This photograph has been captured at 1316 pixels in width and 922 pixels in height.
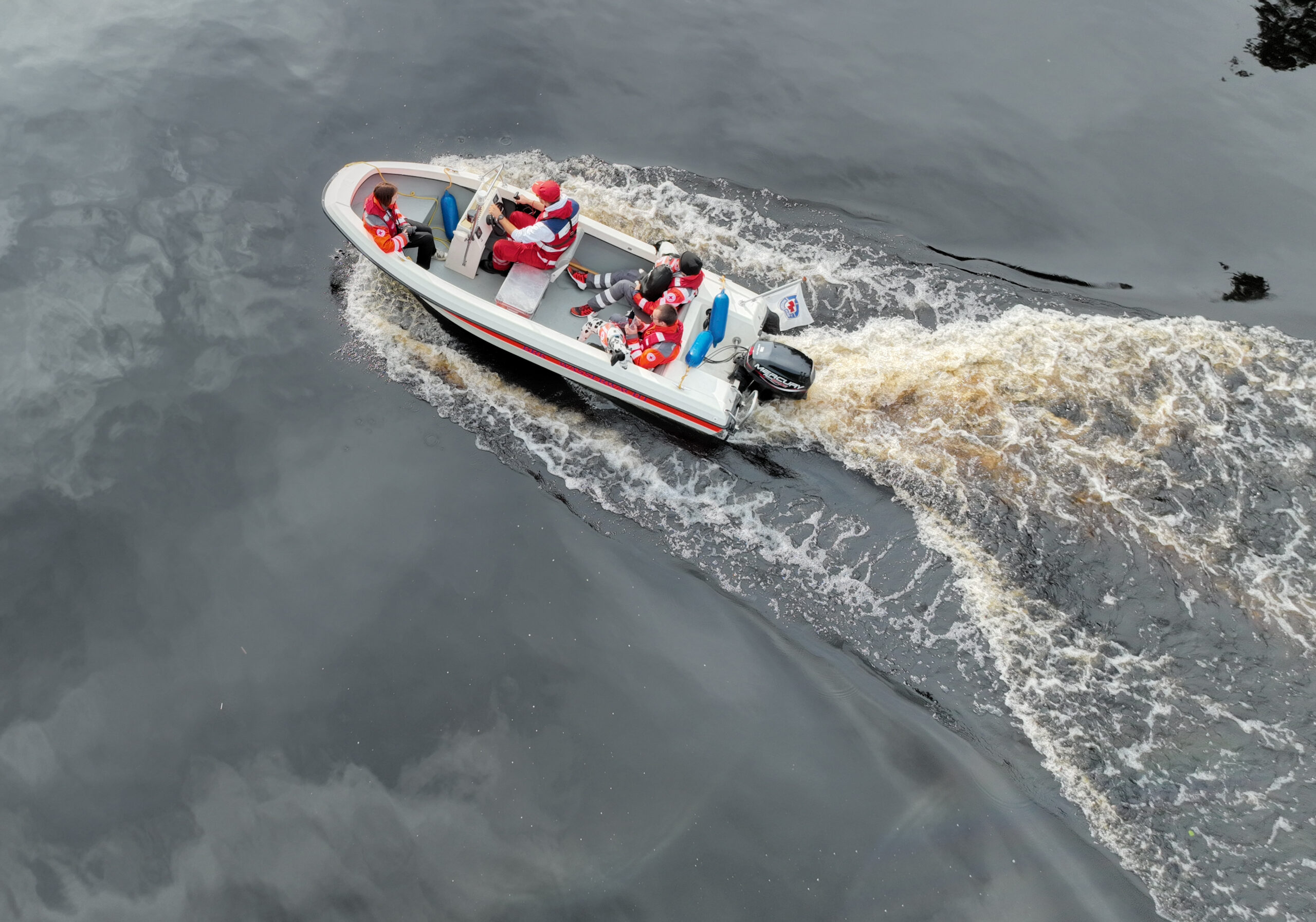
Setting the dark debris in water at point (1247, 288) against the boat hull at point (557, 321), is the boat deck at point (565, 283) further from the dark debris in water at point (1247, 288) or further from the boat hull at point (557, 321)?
the dark debris in water at point (1247, 288)

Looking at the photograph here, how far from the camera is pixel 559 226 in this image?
778 centimetres

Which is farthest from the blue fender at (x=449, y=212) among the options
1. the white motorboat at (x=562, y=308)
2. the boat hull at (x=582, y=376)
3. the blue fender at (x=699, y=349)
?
the blue fender at (x=699, y=349)

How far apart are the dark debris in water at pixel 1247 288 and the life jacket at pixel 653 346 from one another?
6.62m

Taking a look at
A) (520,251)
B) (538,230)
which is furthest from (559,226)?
(520,251)

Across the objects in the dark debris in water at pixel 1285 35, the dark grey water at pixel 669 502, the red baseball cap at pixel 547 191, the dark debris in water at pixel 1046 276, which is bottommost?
the dark grey water at pixel 669 502

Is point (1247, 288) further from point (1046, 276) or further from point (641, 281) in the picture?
point (641, 281)

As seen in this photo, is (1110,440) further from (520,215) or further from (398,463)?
(398,463)

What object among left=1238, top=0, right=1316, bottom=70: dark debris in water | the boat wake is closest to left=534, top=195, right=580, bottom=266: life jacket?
the boat wake

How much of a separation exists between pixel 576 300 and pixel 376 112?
446cm

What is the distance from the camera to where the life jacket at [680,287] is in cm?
775

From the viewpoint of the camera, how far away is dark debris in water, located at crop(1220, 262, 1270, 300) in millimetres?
8820

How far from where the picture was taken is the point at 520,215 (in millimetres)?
8180

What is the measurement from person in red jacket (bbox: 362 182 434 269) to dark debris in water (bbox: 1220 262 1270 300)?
926 centimetres

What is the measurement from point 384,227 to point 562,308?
204 cm
